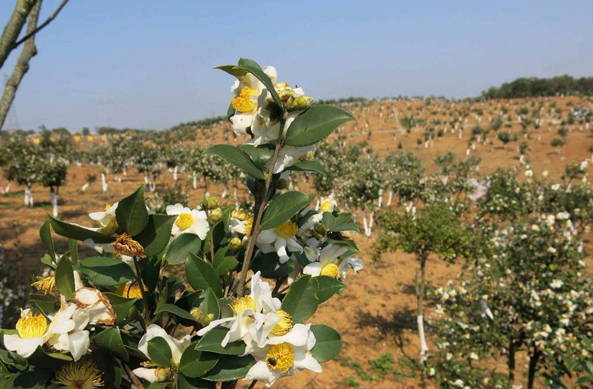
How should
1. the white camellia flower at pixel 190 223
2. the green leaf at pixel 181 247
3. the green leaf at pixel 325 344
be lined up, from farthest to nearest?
1. the white camellia flower at pixel 190 223
2. the green leaf at pixel 181 247
3. the green leaf at pixel 325 344

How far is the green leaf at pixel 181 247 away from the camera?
3.71 ft

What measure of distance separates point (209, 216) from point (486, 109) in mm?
76749

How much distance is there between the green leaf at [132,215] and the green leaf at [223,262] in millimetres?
384

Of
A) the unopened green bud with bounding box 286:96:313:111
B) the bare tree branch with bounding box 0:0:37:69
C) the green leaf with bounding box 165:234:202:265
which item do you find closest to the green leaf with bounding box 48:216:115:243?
the green leaf with bounding box 165:234:202:265

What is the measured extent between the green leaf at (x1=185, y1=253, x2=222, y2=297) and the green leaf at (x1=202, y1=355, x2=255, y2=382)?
221 mm

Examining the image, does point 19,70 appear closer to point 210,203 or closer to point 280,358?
point 210,203

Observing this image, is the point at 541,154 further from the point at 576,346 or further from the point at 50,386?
the point at 50,386

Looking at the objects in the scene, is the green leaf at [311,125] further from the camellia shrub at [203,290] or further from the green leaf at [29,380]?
the green leaf at [29,380]

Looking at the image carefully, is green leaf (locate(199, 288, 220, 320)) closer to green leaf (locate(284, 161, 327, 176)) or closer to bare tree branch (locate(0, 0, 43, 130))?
green leaf (locate(284, 161, 327, 176))

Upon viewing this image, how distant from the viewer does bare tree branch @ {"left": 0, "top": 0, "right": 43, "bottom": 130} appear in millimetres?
2662

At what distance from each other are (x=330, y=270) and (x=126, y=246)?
2.24ft

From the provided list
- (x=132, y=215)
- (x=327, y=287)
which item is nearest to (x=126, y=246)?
(x=132, y=215)

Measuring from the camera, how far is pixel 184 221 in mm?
1268

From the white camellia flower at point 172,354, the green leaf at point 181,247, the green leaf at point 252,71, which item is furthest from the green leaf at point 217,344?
the green leaf at point 252,71
